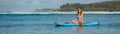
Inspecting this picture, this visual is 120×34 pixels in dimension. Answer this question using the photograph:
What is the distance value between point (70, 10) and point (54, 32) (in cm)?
12471

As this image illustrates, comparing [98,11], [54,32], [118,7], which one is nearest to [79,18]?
[54,32]

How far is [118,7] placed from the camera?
17025cm

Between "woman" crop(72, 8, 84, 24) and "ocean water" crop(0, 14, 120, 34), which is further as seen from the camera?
"woman" crop(72, 8, 84, 24)

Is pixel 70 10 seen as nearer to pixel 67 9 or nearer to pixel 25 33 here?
pixel 67 9

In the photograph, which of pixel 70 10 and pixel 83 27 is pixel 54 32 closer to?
pixel 83 27

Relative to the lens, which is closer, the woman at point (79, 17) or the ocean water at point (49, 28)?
the ocean water at point (49, 28)

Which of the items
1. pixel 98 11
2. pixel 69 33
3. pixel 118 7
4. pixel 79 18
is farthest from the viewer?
pixel 118 7

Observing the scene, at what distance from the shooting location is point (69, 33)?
34.8 m

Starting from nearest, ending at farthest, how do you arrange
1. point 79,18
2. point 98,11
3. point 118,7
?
point 79,18, point 98,11, point 118,7

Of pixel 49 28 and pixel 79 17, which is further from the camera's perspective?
pixel 49 28

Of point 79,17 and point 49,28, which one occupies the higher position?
point 79,17

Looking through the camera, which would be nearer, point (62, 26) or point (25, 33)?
point (25, 33)

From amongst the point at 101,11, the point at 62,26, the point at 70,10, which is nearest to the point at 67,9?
the point at 70,10

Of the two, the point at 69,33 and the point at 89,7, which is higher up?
the point at 69,33
